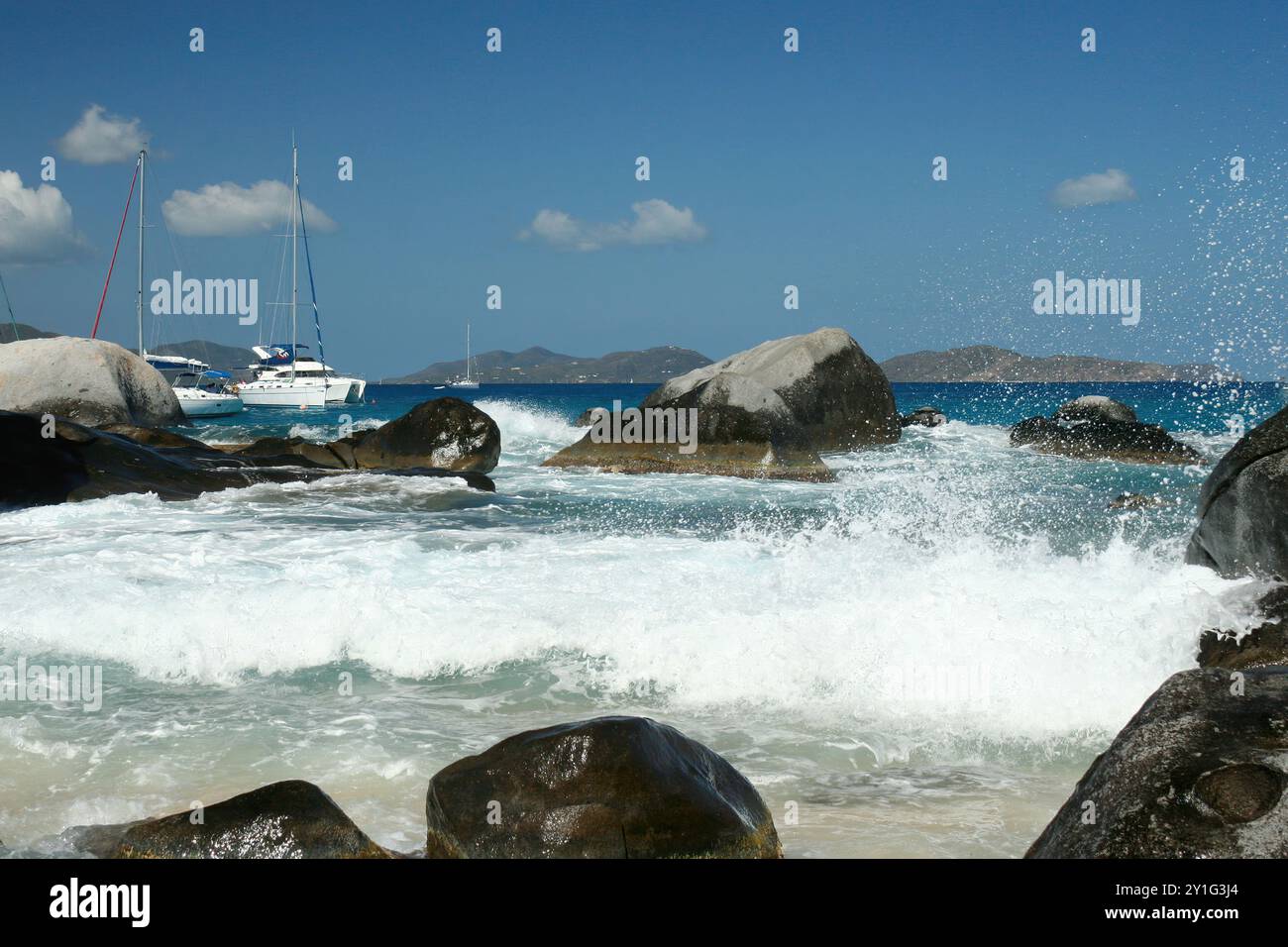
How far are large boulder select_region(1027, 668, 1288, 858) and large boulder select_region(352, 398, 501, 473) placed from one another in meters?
17.2

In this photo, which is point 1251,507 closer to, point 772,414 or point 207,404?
point 772,414

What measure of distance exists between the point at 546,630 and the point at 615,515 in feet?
21.6

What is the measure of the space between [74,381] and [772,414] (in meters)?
18.4

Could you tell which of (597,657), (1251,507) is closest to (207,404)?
(597,657)

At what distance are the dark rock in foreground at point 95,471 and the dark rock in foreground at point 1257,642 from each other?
465 inches

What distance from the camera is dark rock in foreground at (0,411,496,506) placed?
13.6 meters

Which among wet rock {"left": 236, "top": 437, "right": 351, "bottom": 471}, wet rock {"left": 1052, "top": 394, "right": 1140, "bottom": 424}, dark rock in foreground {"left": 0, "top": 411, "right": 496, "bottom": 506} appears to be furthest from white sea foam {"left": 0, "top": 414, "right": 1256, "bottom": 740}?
wet rock {"left": 1052, "top": 394, "right": 1140, "bottom": 424}

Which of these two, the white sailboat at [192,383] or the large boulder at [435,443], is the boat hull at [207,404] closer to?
the white sailboat at [192,383]

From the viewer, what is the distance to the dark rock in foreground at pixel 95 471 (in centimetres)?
1364

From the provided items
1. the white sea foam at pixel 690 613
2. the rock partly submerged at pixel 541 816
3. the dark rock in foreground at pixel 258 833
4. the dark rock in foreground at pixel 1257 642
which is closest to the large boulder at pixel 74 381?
the white sea foam at pixel 690 613

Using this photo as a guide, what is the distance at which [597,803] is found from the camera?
152 inches

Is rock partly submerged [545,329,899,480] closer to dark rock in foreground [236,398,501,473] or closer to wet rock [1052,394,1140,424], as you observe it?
dark rock in foreground [236,398,501,473]

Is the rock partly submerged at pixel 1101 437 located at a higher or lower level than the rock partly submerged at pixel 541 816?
higher
